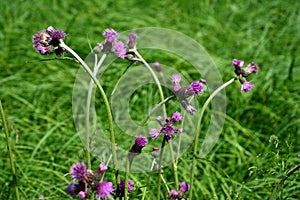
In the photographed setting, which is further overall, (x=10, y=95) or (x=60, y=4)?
(x=60, y=4)

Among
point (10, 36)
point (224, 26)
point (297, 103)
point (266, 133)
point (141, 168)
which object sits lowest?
point (141, 168)

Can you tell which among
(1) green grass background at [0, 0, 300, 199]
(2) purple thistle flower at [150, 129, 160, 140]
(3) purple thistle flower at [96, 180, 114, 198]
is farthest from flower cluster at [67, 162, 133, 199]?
(1) green grass background at [0, 0, 300, 199]

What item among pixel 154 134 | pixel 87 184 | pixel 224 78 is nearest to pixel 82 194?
pixel 87 184

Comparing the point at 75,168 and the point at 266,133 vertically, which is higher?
the point at 266,133

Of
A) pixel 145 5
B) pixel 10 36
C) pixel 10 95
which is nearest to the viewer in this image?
pixel 10 95

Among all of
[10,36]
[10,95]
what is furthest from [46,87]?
[10,36]

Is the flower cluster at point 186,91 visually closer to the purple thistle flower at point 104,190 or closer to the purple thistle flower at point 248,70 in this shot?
the purple thistle flower at point 248,70

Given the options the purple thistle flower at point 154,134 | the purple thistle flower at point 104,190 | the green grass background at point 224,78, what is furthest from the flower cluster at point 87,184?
the green grass background at point 224,78

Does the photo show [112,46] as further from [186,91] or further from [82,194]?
[82,194]

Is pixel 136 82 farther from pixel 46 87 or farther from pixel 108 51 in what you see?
pixel 108 51
